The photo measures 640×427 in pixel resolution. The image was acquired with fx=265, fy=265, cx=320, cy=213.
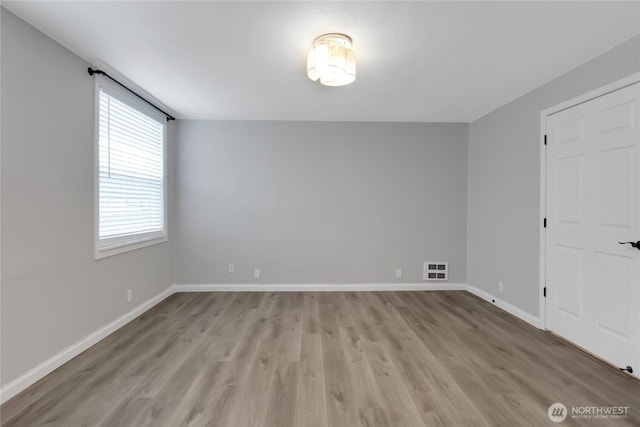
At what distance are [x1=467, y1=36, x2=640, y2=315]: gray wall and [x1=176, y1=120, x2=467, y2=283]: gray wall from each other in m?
0.29

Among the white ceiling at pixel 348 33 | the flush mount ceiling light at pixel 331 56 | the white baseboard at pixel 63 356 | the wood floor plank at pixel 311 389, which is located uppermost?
the white ceiling at pixel 348 33

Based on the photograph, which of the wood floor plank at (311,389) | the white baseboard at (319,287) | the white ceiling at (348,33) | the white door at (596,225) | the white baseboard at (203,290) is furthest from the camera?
the white baseboard at (319,287)

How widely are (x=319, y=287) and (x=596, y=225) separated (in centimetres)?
317

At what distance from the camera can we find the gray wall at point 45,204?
5.85 ft

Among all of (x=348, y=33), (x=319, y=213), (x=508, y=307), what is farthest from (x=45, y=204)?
(x=508, y=307)

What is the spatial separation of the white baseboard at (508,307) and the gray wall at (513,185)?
53 mm

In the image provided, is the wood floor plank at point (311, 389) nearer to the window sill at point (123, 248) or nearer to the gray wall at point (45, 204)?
the gray wall at point (45, 204)

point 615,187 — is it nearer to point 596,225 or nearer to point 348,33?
point 596,225

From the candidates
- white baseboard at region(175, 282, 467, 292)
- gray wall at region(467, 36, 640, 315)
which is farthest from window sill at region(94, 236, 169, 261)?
gray wall at region(467, 36, 640, 315)

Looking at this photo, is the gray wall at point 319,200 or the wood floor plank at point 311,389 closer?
the wood floor plank at point 311,389

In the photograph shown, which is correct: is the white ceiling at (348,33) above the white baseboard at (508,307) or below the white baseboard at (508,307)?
above

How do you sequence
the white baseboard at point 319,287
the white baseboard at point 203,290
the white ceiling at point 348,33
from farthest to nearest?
1. the white baseboard at point 319,287
2. the white baseboard at point 203,290
3. the white ceiling at point 348,33

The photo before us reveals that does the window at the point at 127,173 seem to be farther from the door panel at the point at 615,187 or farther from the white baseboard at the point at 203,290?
the door panel at the point at 615,187

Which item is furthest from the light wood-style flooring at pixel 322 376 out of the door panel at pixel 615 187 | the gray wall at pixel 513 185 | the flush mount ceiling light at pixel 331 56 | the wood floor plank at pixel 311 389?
the flush mount ceiling light at pixel 331 56
